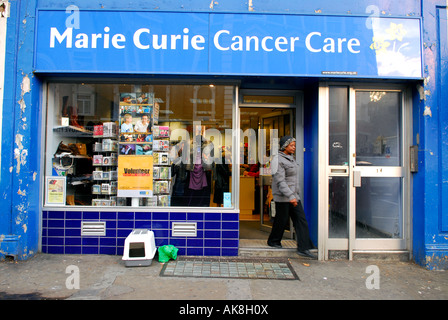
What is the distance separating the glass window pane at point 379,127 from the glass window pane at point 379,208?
346mm

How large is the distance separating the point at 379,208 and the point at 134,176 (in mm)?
4068

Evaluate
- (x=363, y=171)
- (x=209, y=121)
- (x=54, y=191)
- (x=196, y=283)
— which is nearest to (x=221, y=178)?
(x=209, y=121)

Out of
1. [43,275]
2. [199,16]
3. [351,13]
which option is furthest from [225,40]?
[43,275]

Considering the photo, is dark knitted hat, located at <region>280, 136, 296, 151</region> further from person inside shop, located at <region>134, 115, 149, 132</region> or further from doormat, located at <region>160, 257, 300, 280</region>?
person inside shop, located at <region>134, 115, 149, 132</region>

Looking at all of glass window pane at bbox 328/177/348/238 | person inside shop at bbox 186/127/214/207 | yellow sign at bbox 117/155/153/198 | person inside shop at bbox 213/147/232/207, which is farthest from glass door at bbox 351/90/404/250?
yellow sign at bbox 117/155/153/198

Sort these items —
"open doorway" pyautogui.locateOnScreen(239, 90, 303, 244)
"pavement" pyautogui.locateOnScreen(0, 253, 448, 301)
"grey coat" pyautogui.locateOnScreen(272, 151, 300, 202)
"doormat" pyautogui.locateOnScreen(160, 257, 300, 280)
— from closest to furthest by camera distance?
"pavement" pyautogui.locateOnScreen(0, 253, 448, 301) < "doormat" pyautogui.locateOnScreen(160, 257, 300, 280) < "grey coat" pyautogui.locateOnScreen(272, 151, 300, 202) < "open doorway" pyautogui.locateOnScreen(239, 90, 303, 244)

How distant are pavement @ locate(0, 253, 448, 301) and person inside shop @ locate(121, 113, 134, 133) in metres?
2.06

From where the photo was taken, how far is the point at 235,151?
502 centimetres

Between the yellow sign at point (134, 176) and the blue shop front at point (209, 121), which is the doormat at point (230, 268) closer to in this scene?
the blue shop front at point (209, 121)

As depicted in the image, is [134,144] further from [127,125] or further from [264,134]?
[264,134]

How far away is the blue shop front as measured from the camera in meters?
4.73

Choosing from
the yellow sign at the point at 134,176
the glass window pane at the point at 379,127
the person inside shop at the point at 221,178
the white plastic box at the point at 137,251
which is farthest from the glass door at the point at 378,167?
the yellow sign at the point at 134,176

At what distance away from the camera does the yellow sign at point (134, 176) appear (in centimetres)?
509

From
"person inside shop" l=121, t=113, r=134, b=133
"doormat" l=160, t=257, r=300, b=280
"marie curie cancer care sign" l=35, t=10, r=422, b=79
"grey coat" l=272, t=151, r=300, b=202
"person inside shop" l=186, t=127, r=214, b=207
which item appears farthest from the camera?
"person inside shop" l=186, t=127, r=214, b=207
